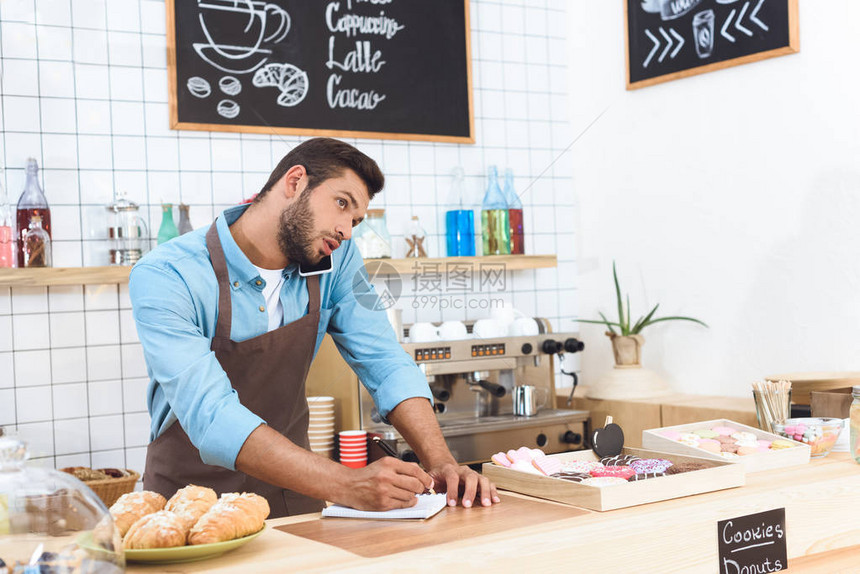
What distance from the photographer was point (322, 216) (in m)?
2.02

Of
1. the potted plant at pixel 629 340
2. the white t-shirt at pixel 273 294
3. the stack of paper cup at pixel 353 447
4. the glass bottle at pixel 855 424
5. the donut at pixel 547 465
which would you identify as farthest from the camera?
the potted plant at pixel 629 340

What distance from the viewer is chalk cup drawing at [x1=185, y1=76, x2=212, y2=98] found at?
335cm

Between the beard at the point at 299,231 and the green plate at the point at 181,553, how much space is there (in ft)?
2.73

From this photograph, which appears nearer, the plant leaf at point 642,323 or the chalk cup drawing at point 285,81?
the chalk cup drawing at point 285,81

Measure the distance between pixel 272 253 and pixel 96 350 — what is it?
1406mm

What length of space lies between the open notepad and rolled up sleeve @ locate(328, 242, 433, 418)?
46 centimetres

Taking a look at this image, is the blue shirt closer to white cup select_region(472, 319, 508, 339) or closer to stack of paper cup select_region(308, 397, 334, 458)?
stack of paper cup select_region(308, 397, 334, 458)

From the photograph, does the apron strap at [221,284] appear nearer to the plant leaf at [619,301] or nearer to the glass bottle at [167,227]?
the glass bottle at [167,227]

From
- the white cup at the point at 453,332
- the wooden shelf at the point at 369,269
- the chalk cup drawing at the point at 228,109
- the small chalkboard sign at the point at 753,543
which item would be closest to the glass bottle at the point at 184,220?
the wooden shelf at the point at 369,269

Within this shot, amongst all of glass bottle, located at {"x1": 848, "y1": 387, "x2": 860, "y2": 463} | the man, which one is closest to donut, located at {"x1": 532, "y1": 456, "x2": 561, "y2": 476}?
the man

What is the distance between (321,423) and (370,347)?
1.02m

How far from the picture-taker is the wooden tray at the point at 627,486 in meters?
1.58

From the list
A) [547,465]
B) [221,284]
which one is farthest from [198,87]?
[547,465]

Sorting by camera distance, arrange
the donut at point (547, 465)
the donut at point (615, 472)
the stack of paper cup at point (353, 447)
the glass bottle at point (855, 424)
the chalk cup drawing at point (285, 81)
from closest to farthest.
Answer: the donut at point (615, 472)
the donut at point (547, 465)
the glass bottle at point (855, 424)
the stack of paper cup at point (353, 447)
the chalk cup drawing at point (285, 81)
